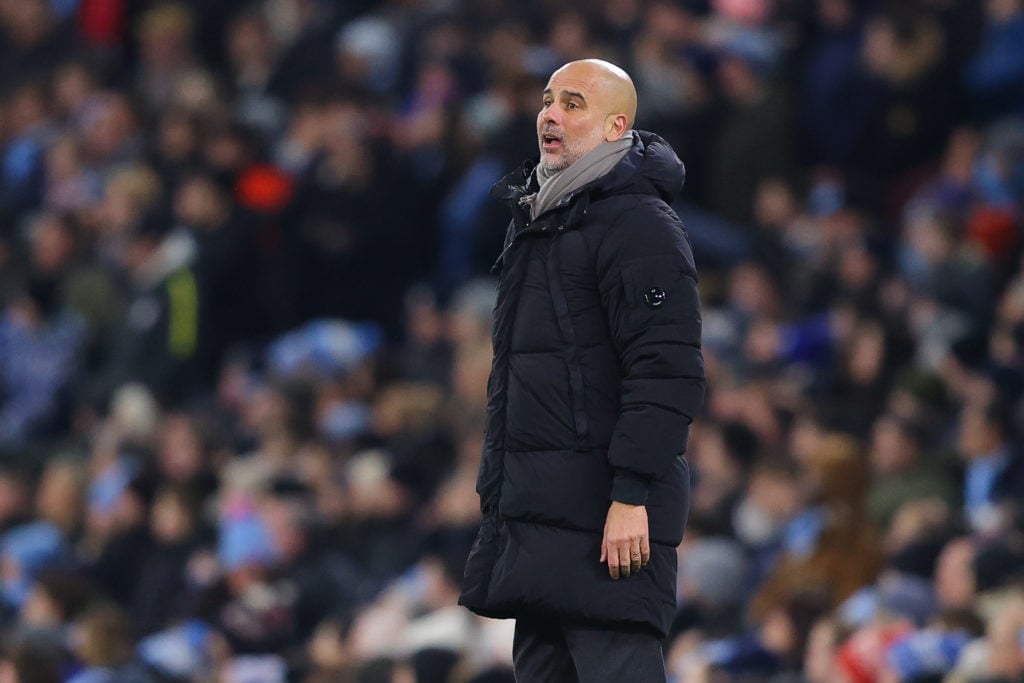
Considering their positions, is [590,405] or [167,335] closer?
[590,405]

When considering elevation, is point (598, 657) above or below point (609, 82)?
below

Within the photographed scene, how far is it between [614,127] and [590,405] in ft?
2.11

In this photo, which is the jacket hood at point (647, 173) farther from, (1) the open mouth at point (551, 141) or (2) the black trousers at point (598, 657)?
(2) the black trousers at point (598, 657)

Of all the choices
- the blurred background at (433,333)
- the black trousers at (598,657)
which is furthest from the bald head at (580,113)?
the blurred background at (433,333)

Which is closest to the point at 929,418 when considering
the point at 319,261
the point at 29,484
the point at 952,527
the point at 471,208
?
the point at 952,527

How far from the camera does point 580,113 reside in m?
4.84

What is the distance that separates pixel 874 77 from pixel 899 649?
5.18 meters

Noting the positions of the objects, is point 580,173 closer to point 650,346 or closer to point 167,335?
point 650,346

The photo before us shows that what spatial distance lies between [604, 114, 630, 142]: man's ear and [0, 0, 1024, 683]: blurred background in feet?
9.37

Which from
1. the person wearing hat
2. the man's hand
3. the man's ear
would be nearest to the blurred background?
the person wearing hat

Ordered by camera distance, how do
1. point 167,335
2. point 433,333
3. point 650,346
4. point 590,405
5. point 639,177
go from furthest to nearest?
point 167,335 → point 433,333 → point 639,177 → point 590,405 → point 650,346

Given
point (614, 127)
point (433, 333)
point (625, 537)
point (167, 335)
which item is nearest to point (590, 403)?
point (625, 537)

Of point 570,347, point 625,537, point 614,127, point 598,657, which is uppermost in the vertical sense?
point 614,127

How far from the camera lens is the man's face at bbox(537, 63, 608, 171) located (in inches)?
191
